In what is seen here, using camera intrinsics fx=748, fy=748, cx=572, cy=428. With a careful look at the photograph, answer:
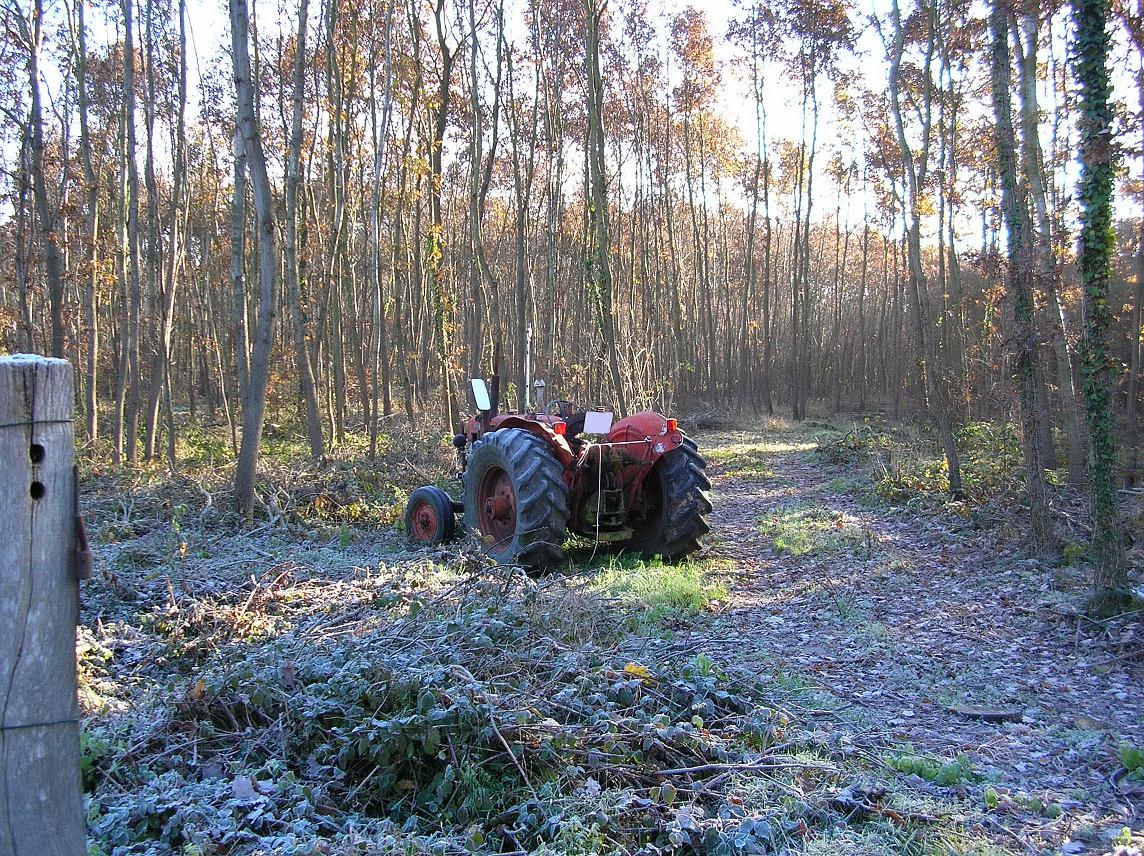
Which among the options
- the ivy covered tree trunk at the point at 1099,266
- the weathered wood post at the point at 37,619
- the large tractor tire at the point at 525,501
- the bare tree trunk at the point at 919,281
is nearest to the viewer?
the weathered wood post at the point at 37,619

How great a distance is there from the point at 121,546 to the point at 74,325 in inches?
534

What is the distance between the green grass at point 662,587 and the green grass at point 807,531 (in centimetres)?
135

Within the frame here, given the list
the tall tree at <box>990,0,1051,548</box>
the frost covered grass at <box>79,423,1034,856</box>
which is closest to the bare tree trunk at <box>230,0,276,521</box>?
the frost covered grass at <box>79,423,1034,856</box>

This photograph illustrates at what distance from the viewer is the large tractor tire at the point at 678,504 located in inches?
265

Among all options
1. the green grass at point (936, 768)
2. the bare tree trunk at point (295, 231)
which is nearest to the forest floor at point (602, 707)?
the green grass at point (936, 768)

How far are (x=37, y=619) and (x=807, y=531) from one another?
7583 millimetres

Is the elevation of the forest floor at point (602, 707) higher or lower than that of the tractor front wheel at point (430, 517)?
lower

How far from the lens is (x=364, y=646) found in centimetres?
366

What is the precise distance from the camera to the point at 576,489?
22.3 feet

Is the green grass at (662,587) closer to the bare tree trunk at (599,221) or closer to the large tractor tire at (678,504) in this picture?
the large tractor tire at (678,504)

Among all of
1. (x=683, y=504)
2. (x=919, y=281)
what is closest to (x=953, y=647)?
(x=683, y=504)

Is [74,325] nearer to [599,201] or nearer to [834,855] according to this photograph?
[599,201]

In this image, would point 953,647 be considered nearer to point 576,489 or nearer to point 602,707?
point 602,707

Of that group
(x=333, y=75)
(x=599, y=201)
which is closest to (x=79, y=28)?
(x=333, y=75)
